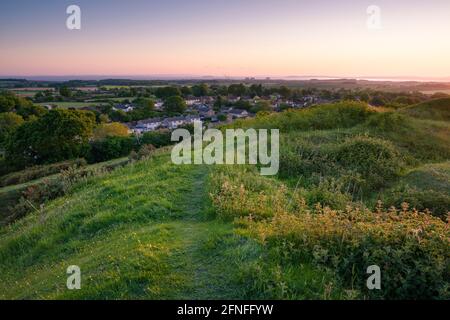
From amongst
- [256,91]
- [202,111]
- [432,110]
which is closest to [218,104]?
[202,111]

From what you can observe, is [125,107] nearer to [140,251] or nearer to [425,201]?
[425,201]

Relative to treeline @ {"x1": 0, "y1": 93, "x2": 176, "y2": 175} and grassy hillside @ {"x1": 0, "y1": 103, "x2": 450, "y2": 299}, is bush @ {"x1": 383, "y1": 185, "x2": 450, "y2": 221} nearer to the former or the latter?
grassy hillside @ {"x1": 0, "y1": 103, "x2": 450, "y2": 299}

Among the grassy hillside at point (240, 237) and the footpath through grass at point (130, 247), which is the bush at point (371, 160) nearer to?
the grassy hillside at point (240, 237)

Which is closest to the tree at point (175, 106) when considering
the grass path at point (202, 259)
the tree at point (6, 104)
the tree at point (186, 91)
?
the tree at point (186, 91)

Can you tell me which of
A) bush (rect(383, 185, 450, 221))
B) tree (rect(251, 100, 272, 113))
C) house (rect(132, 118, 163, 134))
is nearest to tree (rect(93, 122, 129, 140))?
house (rect(132, 118, 163, 134))

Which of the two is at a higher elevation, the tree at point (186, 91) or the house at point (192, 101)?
the tree at point (186, 91)
